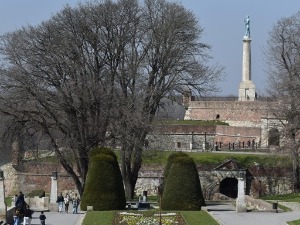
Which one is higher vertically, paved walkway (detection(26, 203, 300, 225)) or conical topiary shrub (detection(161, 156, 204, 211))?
conical topiary shrub (detection(161, 156, 204, 211))

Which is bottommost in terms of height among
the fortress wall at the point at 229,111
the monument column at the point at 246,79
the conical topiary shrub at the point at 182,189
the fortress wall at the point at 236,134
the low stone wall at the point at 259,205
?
the low stone wall at the point at 259,205

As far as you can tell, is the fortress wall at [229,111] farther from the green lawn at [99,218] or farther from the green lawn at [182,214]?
the green lawn at [99,218]

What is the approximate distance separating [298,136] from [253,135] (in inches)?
528

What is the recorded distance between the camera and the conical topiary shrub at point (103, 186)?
Answer: 129 ft

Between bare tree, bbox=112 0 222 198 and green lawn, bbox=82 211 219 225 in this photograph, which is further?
bare tree, bbox=112 0 222 198

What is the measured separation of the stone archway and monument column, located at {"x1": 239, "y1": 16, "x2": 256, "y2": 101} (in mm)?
26282

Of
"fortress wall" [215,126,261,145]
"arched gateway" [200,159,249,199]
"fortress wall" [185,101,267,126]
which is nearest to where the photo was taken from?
"arched gateway" [200,159,249,199]

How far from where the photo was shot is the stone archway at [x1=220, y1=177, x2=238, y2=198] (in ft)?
187

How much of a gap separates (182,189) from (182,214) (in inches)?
118

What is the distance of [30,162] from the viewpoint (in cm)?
5734

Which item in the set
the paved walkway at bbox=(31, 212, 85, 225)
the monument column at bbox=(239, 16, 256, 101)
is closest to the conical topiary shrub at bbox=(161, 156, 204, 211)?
the paved walkway at bbox=(31, 212, 85, 225)

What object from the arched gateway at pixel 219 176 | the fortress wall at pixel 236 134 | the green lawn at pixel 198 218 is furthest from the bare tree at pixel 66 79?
the fortress wall at pixel 236 134

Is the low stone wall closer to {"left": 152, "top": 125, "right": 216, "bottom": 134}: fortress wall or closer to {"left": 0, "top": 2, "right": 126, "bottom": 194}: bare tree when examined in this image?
Result: {"left": 0, "top": 2, "right": 126, "bottom": 194}: bare tree

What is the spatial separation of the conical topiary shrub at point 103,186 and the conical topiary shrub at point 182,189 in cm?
199
